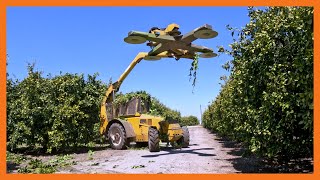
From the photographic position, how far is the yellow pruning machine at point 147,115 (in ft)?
36.3

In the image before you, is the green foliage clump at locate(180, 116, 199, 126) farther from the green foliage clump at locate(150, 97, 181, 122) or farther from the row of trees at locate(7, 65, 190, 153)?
the row of trees at locate(7, 65, 190, 153)

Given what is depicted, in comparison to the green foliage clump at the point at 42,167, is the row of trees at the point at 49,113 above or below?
above

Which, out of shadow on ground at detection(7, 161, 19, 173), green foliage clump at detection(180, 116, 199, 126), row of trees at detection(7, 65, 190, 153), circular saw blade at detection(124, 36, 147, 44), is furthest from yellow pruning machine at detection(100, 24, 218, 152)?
green foliage clump at detection(180, 116, 199, 126)

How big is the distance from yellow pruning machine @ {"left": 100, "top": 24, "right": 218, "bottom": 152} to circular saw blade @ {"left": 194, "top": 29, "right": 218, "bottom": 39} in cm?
57

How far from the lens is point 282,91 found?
788 cm

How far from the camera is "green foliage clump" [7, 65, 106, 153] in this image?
15305mm

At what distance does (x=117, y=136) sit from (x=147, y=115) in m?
1.81

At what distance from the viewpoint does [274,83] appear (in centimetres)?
809

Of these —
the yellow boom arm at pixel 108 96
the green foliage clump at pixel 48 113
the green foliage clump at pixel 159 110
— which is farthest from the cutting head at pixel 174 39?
the green foliage clump at pixel 159 110

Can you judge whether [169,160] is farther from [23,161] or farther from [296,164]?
[23,161]

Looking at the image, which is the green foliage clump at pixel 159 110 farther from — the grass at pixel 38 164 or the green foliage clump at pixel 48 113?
the grass at pixel 38 164

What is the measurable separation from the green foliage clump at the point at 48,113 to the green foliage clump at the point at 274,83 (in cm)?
873

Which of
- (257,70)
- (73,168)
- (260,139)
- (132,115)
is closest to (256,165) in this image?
(260,139)

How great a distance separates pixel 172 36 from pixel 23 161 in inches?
305
